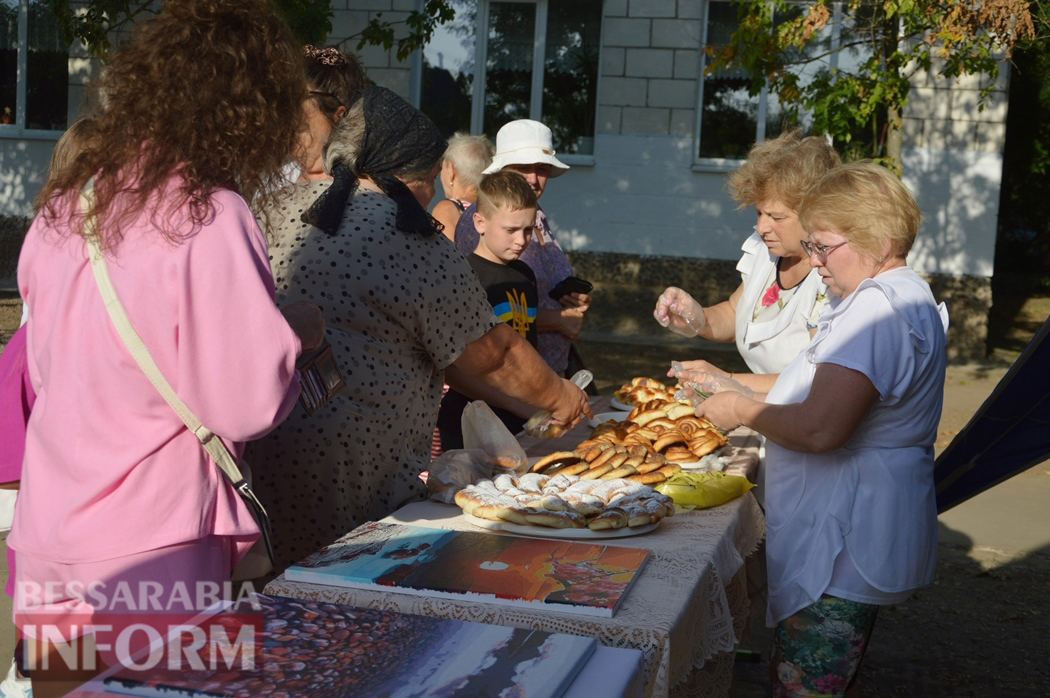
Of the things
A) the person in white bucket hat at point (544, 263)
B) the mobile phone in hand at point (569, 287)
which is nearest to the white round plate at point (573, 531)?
the person in white bucket hat at point (544, 263)

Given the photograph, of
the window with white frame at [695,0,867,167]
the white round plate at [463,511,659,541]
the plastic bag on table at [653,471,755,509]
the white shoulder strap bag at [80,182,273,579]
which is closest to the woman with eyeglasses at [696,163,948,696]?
the plastic bag on table at [653,471,755,509]

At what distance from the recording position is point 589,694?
1479mm

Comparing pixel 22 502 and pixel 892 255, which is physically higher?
pixel 892 255

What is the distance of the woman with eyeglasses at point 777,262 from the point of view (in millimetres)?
3355

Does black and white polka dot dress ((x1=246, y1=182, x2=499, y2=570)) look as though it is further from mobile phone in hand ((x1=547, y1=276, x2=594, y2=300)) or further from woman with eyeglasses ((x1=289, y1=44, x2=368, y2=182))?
mobile phone in hand ((x1=547, y1=276, x2=594, y2=300))

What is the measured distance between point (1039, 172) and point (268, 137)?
14.5 metres

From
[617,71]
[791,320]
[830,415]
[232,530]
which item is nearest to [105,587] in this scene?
[232,530]

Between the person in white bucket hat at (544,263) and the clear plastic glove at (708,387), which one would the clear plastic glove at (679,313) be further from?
the clear plastic glove at (708,387)

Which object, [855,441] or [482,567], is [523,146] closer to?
[855,441]

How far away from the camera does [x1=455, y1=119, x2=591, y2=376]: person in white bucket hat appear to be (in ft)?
14.3

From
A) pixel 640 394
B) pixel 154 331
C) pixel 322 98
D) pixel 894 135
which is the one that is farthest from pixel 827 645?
pixel 894 135

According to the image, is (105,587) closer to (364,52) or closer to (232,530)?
(232,530)

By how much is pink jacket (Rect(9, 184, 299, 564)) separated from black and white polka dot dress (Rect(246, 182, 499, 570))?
48 cm

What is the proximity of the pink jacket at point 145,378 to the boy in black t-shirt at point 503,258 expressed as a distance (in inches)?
81.0
